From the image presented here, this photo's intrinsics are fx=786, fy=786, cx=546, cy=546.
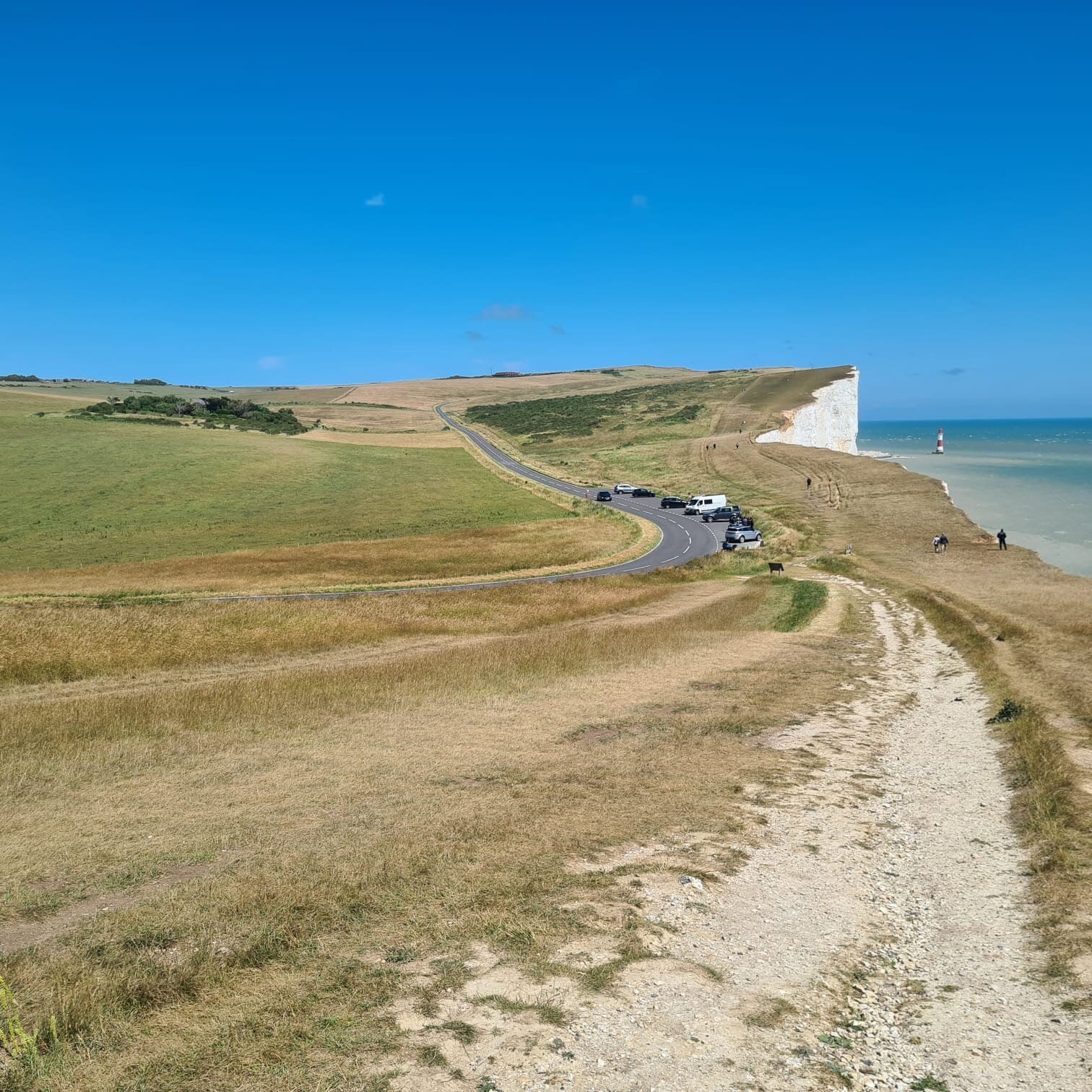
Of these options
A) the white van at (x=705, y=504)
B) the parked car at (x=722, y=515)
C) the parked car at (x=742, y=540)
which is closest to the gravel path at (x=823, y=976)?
the parked car at (x=742, y=540)

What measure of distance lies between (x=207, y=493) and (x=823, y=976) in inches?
3708

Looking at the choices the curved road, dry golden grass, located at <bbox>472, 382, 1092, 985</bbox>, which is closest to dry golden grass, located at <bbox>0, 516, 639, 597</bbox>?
the curved road

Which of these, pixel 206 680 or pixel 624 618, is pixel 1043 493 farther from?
pixel 206 680

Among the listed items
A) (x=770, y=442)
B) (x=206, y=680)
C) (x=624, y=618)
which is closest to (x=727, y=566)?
(x=624, y=618)

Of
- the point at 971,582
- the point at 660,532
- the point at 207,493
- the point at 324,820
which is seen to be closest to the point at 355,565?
the point at 660,532

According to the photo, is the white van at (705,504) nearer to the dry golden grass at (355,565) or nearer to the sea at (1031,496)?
the dry golden grass at (355,565)

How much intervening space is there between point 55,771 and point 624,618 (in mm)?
27776

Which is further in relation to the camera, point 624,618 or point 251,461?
point 251,461

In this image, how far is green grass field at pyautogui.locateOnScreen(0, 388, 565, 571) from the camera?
233ft

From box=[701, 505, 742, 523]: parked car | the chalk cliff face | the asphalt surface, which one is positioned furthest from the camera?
the chalk cliff face

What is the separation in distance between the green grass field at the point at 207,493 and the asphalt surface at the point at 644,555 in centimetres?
887

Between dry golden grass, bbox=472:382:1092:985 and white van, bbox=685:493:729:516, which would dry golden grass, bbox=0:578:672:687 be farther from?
white van, bbox=685:493:729:516

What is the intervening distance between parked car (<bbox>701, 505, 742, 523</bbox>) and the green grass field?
16649 millimetres

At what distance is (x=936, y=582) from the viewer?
47.8 m
